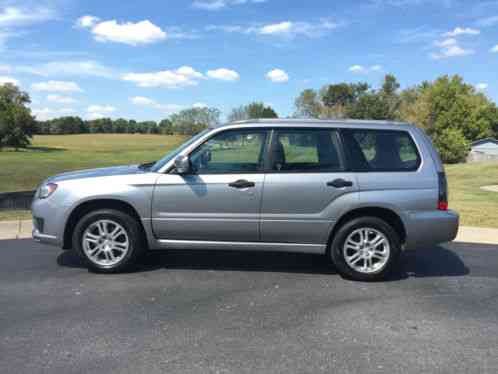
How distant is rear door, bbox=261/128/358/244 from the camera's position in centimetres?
533

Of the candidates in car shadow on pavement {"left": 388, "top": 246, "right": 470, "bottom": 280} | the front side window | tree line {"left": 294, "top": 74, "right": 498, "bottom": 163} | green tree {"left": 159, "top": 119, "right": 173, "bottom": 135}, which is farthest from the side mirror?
A: green tree {"left": 159, "top": 119, "right": 173, "bottom": 135}

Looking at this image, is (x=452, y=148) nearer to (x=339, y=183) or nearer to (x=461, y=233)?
(x=461, y=233)

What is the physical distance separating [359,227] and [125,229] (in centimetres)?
270

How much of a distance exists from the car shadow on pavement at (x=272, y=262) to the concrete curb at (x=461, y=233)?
122cm

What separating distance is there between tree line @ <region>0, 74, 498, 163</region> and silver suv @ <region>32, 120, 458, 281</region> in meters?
62.4

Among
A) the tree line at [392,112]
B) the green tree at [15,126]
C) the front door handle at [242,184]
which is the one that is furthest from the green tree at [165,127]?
the front door handle at [242,184]

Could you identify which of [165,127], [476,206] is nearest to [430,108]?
[165,127]

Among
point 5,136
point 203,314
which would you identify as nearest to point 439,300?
point 203,314

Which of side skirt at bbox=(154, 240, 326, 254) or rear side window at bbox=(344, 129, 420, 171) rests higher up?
rear side window at bbox=(344, 129, 420, 171)

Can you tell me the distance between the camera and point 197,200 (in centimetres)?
539

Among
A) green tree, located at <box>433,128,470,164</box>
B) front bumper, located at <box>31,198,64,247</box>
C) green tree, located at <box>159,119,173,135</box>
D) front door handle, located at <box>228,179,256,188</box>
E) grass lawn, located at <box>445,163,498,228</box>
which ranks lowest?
grass lawn, located at <box>445,163,498,228</box>

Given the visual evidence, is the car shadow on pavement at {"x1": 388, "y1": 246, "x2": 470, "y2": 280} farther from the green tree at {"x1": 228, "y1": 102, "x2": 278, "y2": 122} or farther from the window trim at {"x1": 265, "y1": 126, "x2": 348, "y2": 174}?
the green tree at {"x1": 228, "y1": 102, "x2": 278, "y2": 122}

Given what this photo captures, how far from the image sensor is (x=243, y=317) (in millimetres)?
4316

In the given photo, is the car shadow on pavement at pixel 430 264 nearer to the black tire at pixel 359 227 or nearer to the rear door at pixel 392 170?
the black tire at pixel 359 227
